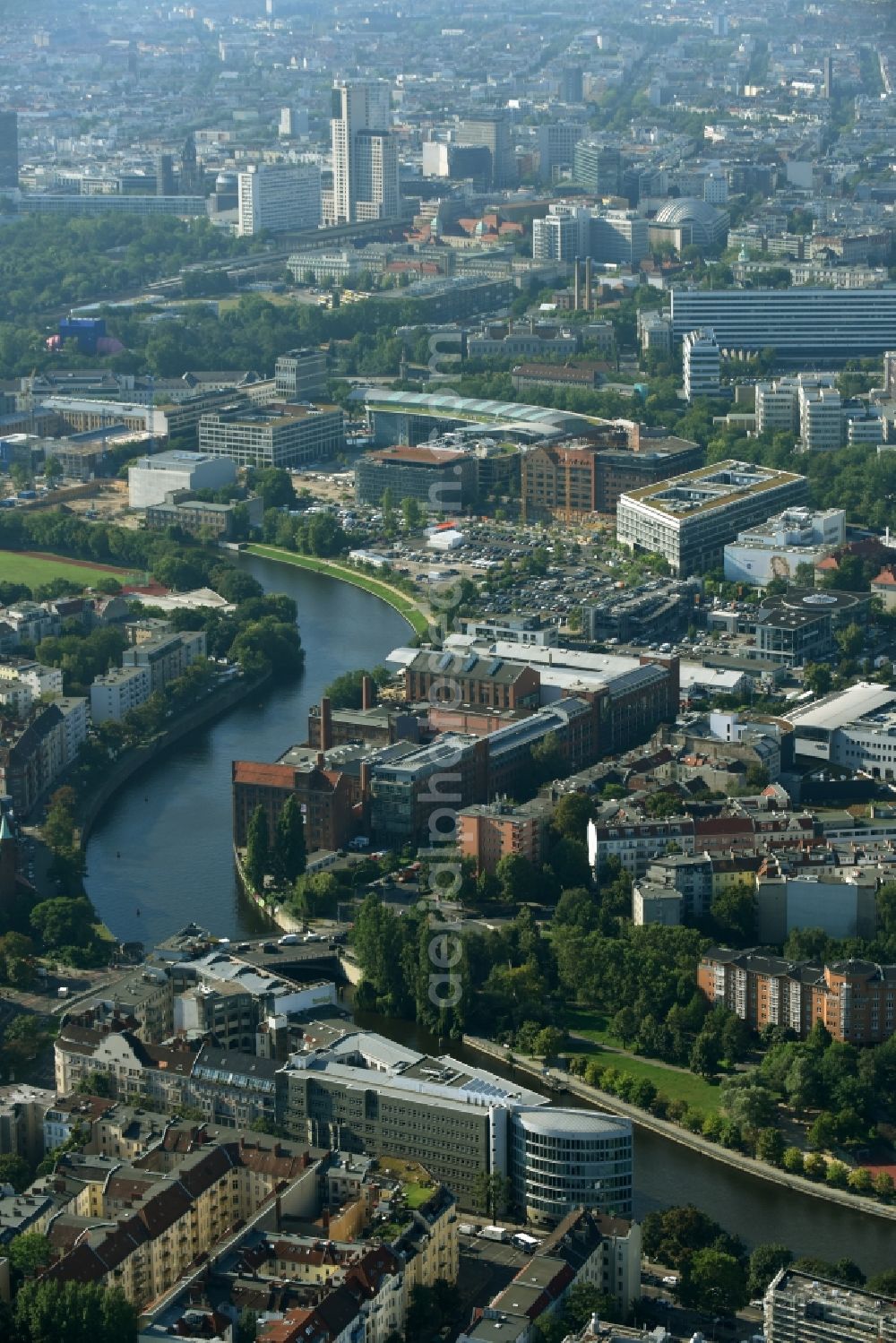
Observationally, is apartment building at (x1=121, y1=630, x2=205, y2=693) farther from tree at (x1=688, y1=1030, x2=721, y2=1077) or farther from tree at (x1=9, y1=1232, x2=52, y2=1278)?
tree at (x1=9, y1=1232, x2=52, y2=1278)

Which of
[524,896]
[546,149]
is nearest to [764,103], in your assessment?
[546,149]

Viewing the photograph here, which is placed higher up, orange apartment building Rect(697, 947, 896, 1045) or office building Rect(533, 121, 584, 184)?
office building Rect(533, 121, 584, 184)

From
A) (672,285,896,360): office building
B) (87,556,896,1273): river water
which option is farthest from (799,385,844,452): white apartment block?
(87,556,896,1273): river water

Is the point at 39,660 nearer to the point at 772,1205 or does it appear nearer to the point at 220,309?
the point at 772,1205

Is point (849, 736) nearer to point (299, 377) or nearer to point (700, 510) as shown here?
point (700, 510)

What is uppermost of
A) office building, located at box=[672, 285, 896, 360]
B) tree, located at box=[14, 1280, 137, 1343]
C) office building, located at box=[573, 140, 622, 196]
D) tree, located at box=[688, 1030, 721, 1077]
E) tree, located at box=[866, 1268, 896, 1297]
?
office building, located at box=[573, 140, 622, 196]

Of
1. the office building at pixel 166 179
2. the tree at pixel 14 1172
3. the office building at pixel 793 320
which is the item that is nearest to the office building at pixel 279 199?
the office building at pixel 166 179

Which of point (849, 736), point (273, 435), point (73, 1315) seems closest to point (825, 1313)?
point (73, 1315)
